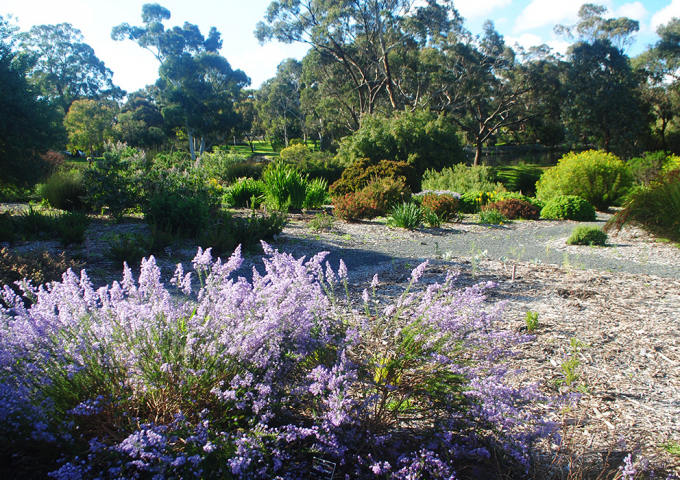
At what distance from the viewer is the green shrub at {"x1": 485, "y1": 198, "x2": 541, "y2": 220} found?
1142cm

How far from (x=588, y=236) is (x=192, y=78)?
43.0 m

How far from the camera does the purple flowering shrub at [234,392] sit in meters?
1.59

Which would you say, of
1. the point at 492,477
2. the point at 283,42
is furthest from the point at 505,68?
the point at 492,477

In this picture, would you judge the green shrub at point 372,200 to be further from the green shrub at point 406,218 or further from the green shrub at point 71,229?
the green shrub at point 71,229

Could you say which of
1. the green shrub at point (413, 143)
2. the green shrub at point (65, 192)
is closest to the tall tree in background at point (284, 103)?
the green shrub at point (413, 143)

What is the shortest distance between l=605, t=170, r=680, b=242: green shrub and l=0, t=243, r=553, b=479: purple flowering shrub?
7.12 meters

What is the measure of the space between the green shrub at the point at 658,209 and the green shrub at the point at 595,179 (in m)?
6.21

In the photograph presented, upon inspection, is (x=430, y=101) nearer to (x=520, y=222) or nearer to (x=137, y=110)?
(x=520, y=222)

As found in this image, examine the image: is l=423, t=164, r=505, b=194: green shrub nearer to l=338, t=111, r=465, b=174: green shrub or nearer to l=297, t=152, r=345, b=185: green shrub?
l=338, t=111, r=465, b=174: green shrub

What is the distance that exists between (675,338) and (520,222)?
7821 mm

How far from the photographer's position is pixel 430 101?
32125mm

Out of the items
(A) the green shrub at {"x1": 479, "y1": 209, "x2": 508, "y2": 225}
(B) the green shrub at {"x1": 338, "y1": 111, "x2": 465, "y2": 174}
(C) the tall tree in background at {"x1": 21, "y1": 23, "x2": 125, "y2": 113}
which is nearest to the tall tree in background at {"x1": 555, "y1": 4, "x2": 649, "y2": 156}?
(B) the green shrub at {"x1": 338, "y1": 111, "x2": 465, "y2": 174}

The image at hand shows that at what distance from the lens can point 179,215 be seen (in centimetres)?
693

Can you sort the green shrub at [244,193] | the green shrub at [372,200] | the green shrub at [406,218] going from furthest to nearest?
the green shrub at [244,193] < the green shrub at [372,200] < the green shrub at [406,218]
